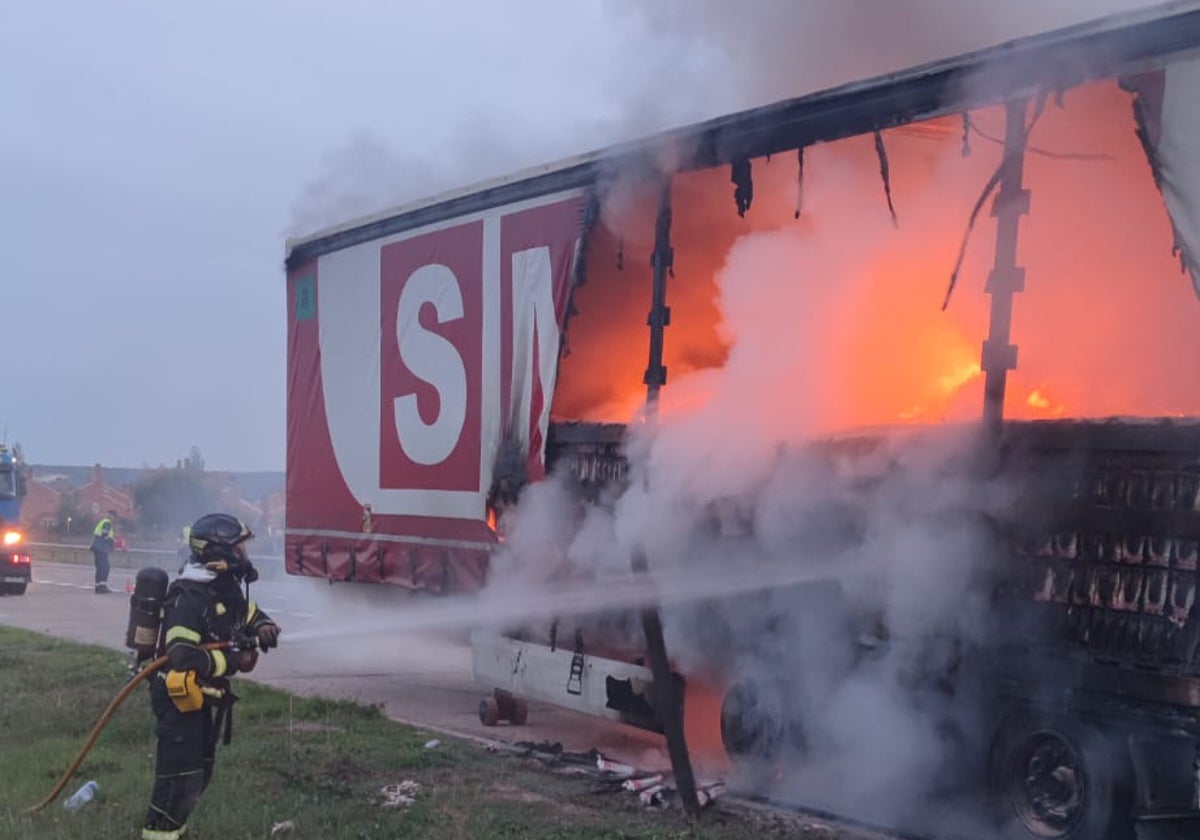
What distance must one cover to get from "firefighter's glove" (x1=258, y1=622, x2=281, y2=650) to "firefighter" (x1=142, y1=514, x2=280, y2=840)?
2 cm

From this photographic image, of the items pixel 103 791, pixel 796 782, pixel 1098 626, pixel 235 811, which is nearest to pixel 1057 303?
pixel 1098 626

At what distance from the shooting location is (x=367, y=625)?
10578 millimetres

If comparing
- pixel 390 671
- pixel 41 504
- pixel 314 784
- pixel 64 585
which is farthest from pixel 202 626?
pixel 41 504

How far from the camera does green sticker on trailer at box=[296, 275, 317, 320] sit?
11.4 meters

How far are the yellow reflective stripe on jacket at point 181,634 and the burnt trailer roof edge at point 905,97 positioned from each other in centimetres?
385

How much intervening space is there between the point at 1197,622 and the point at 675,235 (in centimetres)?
434

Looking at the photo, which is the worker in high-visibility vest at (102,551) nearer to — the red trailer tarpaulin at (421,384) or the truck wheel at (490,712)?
the red trailer tarpaulin at (421,384)

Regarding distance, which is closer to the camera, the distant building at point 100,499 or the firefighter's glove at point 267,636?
the firefighter's glove at point 267,636

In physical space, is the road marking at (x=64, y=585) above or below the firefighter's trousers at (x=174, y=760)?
below

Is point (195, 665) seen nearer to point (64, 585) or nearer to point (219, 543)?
point (219, 543)

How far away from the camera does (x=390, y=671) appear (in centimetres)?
1283

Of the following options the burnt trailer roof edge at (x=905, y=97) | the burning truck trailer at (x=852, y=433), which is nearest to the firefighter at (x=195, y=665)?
the burning truck trailer at (x=852, y=433)

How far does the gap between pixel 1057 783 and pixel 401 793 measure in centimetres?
342

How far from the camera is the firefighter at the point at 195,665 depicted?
554 centimetres
